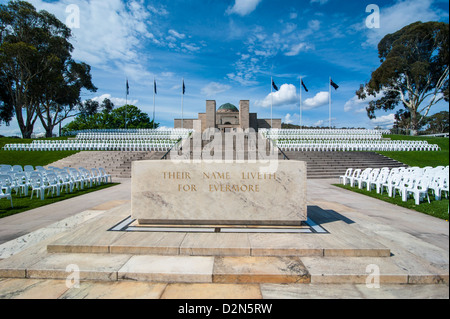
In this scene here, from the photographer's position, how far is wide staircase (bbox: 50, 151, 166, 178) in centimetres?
1698

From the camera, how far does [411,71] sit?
1340 inches

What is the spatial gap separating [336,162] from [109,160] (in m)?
18.3

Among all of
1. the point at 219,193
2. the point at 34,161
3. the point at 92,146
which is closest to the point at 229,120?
the point at 92,146

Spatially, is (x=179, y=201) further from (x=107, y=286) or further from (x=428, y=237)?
(x=428, y=237)

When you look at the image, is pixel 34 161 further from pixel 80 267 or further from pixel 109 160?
pixel 80 267

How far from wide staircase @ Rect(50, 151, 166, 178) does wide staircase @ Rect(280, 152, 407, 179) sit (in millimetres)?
12046


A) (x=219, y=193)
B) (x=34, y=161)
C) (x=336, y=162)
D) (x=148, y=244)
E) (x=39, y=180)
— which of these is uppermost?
(x=34, y=161)

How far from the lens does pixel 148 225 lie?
448 centimetres

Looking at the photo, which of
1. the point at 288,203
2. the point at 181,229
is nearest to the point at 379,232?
the point at 288,203

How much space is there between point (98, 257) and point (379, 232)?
5110mm

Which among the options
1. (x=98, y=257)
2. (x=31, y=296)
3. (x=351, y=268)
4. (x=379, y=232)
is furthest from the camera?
(x=379, y=232)

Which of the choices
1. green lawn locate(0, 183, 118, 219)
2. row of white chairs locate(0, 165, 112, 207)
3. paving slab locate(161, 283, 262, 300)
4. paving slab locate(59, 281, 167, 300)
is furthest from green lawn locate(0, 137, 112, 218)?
paving slab locate(161, 283, 262, 300)

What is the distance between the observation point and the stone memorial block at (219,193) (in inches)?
172

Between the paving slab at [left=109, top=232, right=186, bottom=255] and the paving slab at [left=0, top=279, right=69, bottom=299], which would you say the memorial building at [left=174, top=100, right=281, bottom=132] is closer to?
the paving slab at [left=109, top=232, right=186, bottom=255]
